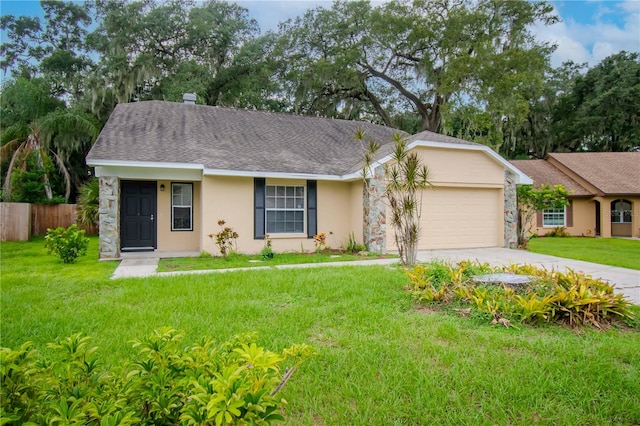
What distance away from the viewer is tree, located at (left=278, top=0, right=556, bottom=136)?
66.1ft

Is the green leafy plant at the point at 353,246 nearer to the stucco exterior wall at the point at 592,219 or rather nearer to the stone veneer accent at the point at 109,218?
the stone veneer accent at the point at 109,218

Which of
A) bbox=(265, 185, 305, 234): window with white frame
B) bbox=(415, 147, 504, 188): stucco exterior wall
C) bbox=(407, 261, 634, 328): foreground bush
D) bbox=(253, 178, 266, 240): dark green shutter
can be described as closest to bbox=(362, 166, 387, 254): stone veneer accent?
bbox=(415, 147, 504, 188): stucco exterior wall

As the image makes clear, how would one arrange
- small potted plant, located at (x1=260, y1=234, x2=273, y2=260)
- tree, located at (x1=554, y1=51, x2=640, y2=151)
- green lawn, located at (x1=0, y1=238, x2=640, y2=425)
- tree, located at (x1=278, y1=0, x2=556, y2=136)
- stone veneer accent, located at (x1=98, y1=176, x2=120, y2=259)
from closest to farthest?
green lawn, located at (x1=0, y1=238, x2=640, y2=425), stone veneer accent, located at (x1=98, y1=176, x2=120, y2=259), small potted plant, located at (x1=260, y1=234, x2=273, y2=260), tree, located at (x1=278, y1=0, x2=556, y2=136), tree, located at (x1=554, y1=51, x2=640, y2=151)

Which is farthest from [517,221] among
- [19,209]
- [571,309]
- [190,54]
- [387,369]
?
[190,54]

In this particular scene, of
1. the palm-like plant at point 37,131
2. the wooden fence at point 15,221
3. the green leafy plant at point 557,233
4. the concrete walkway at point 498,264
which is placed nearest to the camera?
the concrete walkway at point 498,264

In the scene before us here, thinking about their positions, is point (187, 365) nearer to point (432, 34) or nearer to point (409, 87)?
point (432, 34)

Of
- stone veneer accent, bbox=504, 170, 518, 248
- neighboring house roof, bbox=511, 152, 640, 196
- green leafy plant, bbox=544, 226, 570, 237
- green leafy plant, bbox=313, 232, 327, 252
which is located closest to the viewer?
green leafy plant, bbox=313, 232, 327, 252

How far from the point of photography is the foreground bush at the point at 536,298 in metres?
4.66

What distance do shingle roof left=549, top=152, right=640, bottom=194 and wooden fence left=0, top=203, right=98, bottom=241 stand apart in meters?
23.1

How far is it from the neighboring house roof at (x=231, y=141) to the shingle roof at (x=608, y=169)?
9.42 m

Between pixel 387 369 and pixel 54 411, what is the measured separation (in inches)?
98.3

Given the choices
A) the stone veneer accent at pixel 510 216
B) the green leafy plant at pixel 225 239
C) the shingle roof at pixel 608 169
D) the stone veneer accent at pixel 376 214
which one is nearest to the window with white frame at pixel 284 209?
the green leafy plant at pixel 225 239

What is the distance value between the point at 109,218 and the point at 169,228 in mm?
2059

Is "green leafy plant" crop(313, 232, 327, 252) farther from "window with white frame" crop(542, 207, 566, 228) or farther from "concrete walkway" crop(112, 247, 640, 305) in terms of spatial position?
"window with white frame" crop(542, 207, 566, 228)
